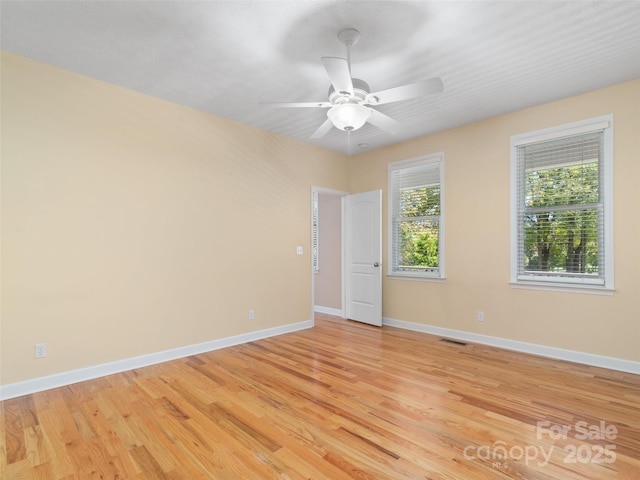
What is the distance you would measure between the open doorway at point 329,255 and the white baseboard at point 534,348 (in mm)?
1383

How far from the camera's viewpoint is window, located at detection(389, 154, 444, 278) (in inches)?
185

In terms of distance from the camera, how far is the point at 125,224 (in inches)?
130

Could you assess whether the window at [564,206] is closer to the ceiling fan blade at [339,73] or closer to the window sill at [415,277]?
the window sill at [415,277]

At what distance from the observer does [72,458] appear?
6.30 feet

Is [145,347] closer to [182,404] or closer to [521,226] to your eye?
[182,404]

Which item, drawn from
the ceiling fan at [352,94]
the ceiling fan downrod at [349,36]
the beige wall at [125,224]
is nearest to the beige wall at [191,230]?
the beige wall at [125,224]

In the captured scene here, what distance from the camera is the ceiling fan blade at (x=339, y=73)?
80.7 inches

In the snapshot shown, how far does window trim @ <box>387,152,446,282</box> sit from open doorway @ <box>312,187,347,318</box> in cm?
85

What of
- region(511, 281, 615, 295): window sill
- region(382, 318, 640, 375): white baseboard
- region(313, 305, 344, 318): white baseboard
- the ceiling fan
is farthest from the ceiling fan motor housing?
region(313, 305, 344, 318): white baseboard

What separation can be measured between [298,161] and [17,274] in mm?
3439

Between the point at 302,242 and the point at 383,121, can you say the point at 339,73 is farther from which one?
the point at 302,242

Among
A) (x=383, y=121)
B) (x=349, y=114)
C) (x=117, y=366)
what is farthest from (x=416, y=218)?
(x=117, y=366)

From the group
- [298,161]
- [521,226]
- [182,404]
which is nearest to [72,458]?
[182,404]

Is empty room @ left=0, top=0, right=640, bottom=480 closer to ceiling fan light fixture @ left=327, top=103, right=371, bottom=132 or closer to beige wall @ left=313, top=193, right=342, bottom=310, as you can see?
ceiling fan light fixture @ left=327, top=103, right=371, bottom=132
